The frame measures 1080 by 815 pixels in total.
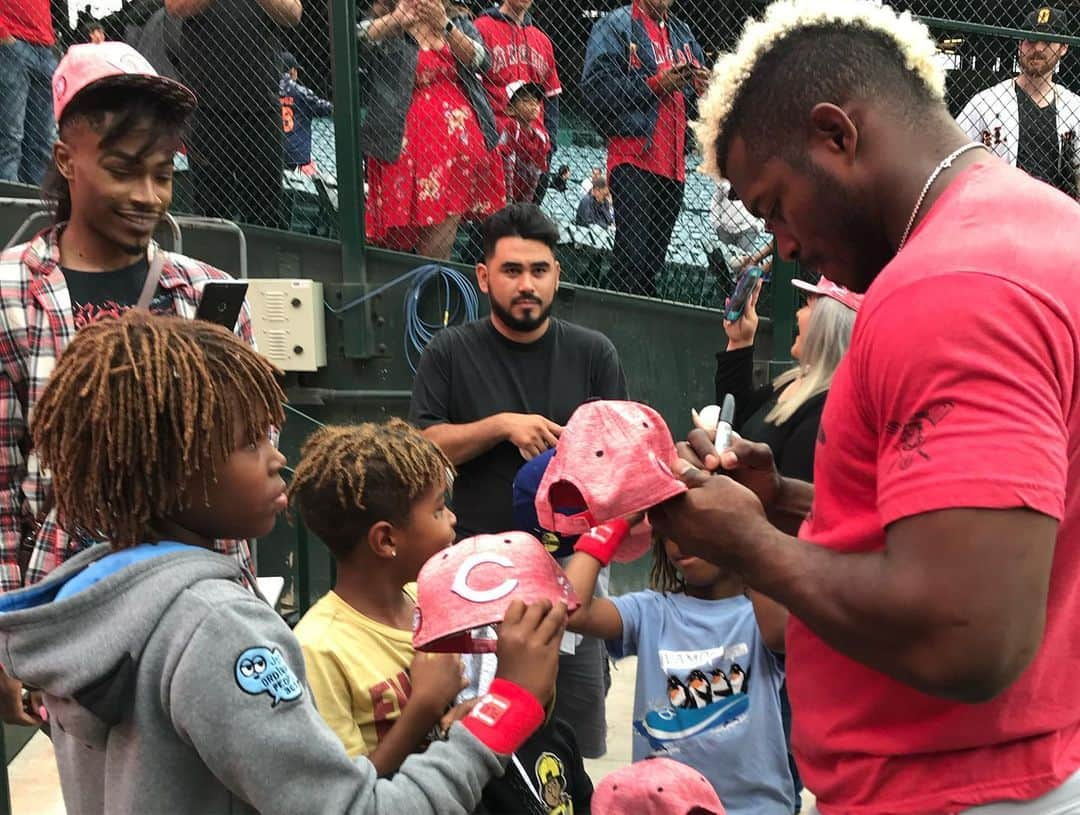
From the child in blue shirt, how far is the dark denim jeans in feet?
15.2

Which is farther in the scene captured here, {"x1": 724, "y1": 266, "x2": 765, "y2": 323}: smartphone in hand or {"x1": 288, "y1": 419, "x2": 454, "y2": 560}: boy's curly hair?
{"x1": 724, "y1": 266, "x2": 765, "y2": 323}: smartphone in hand

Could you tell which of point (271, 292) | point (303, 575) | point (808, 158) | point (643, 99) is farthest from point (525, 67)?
point (808, 158)

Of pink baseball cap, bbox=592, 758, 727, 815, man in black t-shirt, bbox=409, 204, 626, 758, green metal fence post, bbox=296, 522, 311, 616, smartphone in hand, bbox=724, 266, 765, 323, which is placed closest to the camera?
pink baseball cap, bbox=592, 758, 727, 815

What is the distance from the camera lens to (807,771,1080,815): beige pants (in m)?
1.63

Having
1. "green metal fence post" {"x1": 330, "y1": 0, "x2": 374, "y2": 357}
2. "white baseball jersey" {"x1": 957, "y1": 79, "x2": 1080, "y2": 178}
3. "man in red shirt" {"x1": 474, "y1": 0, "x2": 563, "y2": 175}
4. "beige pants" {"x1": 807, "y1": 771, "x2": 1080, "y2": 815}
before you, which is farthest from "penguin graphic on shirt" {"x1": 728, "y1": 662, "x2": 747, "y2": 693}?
"white baseball jersey" {"x1": 957, "y1": 79, "x2": 1080, "y2": 178}

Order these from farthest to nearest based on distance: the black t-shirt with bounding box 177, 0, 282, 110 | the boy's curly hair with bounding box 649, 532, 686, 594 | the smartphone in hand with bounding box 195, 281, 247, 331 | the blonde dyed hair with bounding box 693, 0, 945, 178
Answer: the black t-shirt with bounding box 177, 0, 282, 110 → the boy's curly hair with bounding box 649, 532, 686, 594 → the smartphone in hand with bounding box 195, 281, 247, 331 → the blonde dyed hair with bounding box 693, 0, 945, 178

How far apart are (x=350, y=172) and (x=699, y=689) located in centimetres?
403

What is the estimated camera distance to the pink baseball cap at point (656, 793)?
2.71m

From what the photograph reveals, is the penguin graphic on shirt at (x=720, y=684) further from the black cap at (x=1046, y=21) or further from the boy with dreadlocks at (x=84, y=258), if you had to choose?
the black cap at (x=1046, y=21)

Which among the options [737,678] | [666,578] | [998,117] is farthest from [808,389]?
[998,117]

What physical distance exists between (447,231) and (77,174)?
12.0 feet

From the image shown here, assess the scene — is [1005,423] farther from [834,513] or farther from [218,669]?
[218,669]

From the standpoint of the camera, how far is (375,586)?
2.95 m

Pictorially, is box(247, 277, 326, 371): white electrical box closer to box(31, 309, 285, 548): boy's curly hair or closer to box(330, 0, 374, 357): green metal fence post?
box(330, 0, 374, 357): green metal fence post
